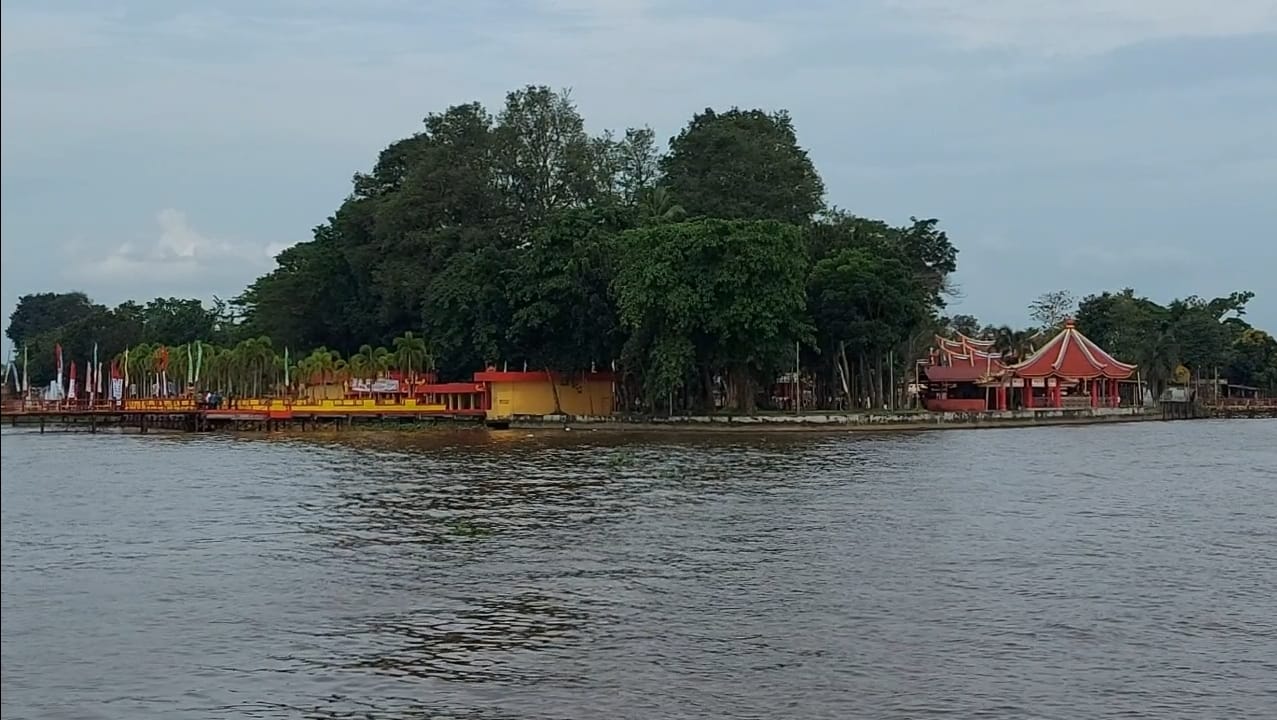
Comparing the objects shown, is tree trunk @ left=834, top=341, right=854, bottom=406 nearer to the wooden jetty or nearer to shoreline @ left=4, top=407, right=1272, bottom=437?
shoreline @ left=4, top=407, right=1272, bottom=437

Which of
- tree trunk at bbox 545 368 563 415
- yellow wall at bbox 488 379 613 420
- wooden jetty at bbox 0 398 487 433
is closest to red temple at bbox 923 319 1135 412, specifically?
yellow wall at bbox 488 379 613 420

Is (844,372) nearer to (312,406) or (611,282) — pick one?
(611,282)

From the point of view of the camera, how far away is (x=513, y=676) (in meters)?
11.3

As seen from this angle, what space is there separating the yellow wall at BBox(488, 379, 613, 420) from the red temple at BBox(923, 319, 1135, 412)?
685 inches

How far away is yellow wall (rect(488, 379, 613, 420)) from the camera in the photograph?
2259 inches

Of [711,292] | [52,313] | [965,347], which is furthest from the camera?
[52,313]

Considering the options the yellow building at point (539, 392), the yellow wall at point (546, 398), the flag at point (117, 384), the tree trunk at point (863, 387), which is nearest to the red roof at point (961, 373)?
the tree trunk at point (863, 387)

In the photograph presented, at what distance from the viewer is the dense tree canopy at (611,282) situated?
163ft

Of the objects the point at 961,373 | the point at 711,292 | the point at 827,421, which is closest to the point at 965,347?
the point at 961,373

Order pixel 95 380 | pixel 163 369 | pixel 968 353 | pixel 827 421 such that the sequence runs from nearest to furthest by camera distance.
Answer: pixel 827 421 → pixel 163 369 → pixel 95 380 → pixel 968 353

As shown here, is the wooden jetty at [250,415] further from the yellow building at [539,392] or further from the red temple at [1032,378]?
the red temple at [1032,378]

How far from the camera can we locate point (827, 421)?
53.1 metres

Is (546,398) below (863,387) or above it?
below

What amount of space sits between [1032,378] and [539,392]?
25620 mm
